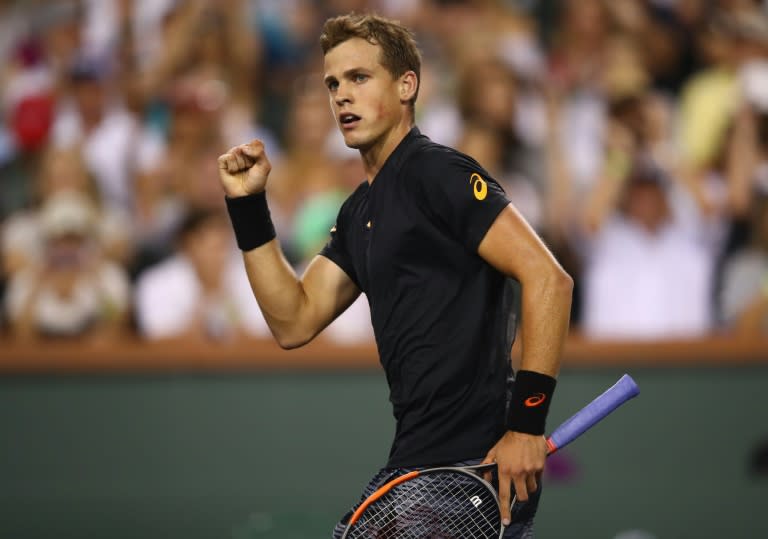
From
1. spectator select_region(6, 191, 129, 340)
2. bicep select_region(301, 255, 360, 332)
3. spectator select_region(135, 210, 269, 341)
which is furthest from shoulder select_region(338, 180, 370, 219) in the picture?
spectator select_region(6, 191, 129, 340)

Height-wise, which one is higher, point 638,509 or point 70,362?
point 70,362

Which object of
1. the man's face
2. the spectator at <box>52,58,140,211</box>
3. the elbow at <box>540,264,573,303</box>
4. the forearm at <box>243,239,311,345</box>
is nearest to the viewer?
the elbow at <box>540,264,573,303</box>

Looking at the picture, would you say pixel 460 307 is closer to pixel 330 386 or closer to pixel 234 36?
pixel 330 386

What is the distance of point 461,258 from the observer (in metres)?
3.30

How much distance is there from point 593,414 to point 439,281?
21.0 inches

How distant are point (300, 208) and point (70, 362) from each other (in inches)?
62.7

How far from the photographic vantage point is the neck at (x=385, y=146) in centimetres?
352

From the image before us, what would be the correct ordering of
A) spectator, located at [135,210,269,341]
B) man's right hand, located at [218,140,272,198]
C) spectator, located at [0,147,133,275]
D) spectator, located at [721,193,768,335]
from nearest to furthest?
1. man's right hand, located at [218,140,272,198]
2. spectator, located at [721,193,768,335]
3. spectator, located at [135,210,269,341]
4. spectator, located at [0,147,133,275]

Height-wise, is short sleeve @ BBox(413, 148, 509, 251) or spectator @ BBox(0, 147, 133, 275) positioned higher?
spectator @ BBox(0, 147, 133, 275)

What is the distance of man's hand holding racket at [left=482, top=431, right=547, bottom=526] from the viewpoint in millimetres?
3146

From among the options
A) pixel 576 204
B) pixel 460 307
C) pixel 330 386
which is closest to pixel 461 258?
pixel 460 307

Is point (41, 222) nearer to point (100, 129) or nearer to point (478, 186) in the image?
point (100, 129)

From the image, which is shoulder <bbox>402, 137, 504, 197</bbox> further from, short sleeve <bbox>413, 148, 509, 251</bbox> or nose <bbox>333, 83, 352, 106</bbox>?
nose <bbox>333, 83, 352, 106</bbox>

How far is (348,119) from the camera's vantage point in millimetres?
3473
